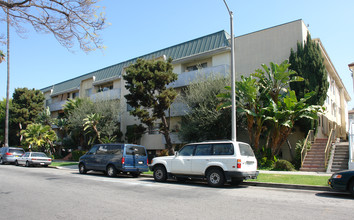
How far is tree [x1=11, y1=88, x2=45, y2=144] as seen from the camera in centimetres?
3812

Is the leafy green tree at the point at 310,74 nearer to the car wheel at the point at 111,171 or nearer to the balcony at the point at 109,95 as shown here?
the car wheel at the point at 111,171

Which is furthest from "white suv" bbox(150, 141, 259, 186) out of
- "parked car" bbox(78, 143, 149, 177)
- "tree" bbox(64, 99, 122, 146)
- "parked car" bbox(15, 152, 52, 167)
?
"tree" bbox(64, 99, 122, 146)

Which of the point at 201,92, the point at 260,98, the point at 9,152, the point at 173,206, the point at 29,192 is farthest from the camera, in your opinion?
the point at 9,152

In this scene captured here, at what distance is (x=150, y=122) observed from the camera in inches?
837

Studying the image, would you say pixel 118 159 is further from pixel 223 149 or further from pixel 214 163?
pixel 223 149

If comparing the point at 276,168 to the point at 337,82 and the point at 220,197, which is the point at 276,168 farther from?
the point at 337,82

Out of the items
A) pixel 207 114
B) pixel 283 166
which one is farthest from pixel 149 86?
pixel 283 166

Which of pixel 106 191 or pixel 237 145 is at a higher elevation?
pixel 237 145

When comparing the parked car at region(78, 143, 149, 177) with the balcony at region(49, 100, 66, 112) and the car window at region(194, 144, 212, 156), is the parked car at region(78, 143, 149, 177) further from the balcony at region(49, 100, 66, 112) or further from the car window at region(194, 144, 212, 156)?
the balcony at region(49, 100, 66, 112)

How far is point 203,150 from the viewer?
11828 millimetres

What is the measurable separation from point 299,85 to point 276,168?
A: 235 inches

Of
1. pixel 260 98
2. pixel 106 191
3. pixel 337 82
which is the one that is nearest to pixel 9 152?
pixel 106 191

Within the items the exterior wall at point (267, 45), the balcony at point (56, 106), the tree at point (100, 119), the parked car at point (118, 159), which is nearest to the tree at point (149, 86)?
the parked car at point (118, 159)

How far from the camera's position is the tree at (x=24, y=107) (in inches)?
1501
